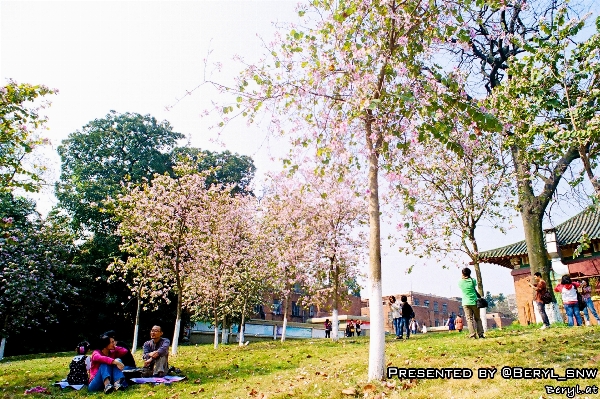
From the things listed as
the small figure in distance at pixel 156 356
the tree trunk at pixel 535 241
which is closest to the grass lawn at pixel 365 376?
the small figure in distance at pixel 156 356

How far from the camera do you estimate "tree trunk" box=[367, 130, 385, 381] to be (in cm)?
809

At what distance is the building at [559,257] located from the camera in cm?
2472

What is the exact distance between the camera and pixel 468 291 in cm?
1321

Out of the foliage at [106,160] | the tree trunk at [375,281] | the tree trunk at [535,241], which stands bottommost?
the tree trunk at [375,281]

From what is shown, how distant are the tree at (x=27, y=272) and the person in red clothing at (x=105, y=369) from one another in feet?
54.7

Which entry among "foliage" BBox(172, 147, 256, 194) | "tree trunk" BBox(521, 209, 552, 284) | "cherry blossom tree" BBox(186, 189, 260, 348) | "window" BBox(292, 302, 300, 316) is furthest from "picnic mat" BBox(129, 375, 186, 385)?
"window" BBox(292, 302, 300, 316)

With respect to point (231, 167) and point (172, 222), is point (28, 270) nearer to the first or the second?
point (172, 222)

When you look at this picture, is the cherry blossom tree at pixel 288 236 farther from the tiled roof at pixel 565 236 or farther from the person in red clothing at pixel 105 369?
the person in red clothing at pixel 105 369

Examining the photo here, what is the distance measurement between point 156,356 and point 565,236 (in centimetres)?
2599

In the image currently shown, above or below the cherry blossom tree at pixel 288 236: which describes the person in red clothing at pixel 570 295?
below

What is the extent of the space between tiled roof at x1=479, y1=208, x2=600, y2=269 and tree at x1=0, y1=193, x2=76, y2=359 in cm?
2851

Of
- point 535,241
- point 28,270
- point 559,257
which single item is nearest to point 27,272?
point 28,270

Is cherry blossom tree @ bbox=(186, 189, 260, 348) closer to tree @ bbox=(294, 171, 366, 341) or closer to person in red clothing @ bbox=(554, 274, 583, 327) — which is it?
tree @ bbox=(294, 171, 366, 341)

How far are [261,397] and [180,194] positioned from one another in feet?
41.5
